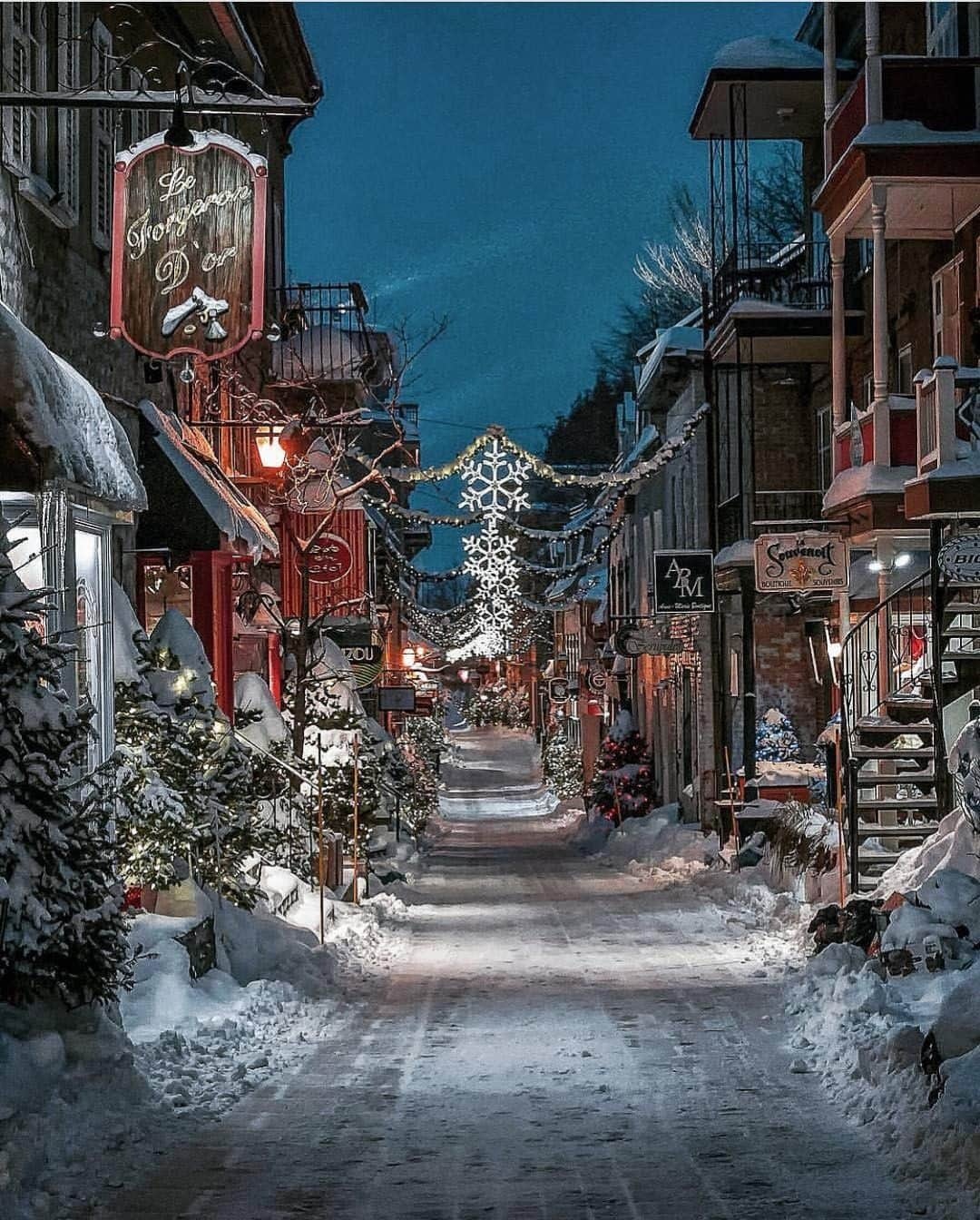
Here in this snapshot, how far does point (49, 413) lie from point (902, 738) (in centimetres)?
1287

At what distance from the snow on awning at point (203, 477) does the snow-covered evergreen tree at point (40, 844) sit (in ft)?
31.4

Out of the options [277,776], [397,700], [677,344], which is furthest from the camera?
[397,700]

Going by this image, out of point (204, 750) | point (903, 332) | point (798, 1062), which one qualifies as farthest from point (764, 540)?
point (798, 1062)

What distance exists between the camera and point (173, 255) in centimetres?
1517

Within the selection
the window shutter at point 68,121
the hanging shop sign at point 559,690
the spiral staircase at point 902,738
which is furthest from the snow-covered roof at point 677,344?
the hanging shop sign at point 559,690

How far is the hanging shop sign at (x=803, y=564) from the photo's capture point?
2217 centimetres

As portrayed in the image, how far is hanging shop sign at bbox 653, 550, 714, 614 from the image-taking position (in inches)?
1134

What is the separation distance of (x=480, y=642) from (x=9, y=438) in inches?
2641

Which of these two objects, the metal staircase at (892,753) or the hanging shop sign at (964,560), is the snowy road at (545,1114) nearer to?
the metal staircase at (892,753)

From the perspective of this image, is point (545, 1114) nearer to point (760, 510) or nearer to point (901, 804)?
point (901, 804)

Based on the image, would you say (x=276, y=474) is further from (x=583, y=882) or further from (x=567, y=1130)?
(x=567, y=1130)

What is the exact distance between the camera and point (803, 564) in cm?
2222

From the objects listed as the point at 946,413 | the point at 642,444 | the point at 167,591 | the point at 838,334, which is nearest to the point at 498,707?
the point at 642,444

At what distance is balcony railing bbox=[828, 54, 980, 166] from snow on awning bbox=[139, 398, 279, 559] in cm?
813
